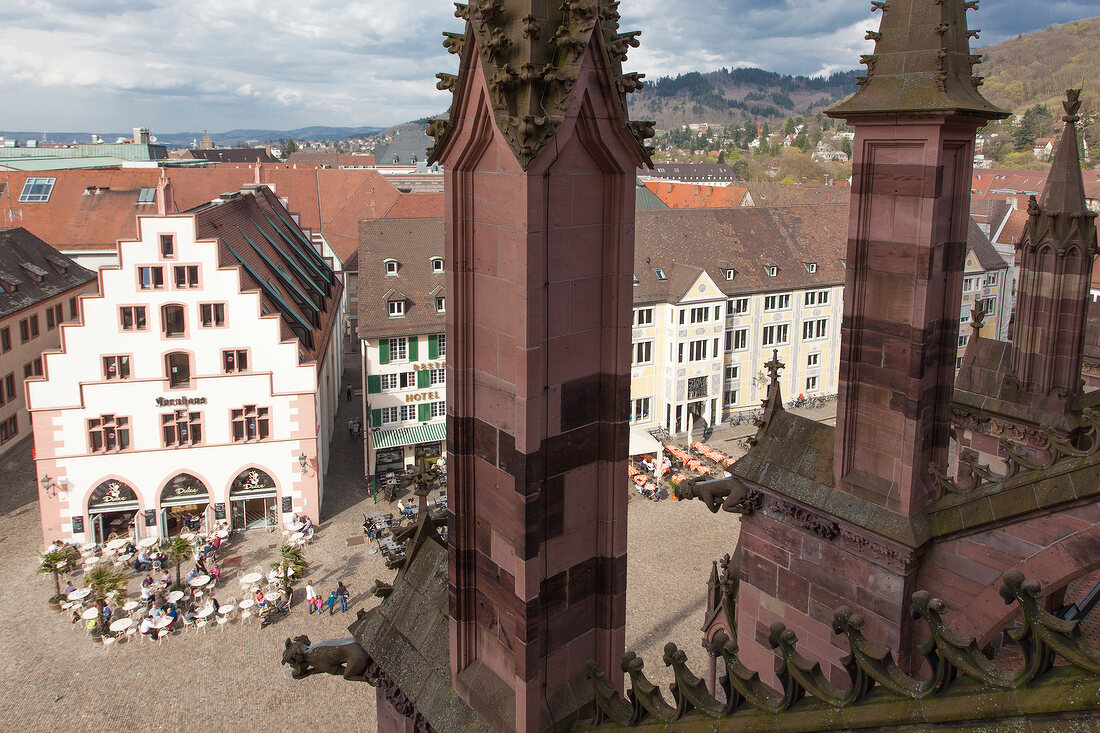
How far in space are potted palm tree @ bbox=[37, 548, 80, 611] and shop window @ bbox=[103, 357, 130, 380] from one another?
22.5 feet

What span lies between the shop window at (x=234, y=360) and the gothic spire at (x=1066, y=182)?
2933 cm

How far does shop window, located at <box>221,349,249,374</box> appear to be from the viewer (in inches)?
1388

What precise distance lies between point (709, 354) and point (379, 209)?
37.9 meters

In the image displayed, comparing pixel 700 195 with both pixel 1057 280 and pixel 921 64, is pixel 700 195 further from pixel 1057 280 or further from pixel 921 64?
pixel 921 64

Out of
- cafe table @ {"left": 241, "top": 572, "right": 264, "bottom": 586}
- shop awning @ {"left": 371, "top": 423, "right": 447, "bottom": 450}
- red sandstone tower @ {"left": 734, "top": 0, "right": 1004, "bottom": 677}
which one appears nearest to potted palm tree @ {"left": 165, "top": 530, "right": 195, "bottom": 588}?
cafe table @ {"left": 241, "top": 572, "right": 264, "bottom": 586}

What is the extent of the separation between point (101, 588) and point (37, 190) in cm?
5100

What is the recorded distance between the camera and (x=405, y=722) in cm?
845

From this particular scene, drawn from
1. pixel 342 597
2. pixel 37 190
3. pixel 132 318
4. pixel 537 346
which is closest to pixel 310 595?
pixel 342 597

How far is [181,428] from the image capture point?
3538cm

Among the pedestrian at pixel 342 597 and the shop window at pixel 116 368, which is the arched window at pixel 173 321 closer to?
the shop window at pixel 116 368

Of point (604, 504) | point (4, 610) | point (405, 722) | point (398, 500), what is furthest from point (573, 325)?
point (398, 500)

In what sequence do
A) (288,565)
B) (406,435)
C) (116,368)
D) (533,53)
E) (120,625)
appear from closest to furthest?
(533,53) → (120,625) → (288,565) → (116,368) → (406,435)

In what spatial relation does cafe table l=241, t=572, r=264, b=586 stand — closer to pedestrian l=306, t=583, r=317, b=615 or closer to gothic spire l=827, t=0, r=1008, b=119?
pedestrian l=306, t=583, r=317, b=615

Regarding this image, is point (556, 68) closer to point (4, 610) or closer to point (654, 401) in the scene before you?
point (4, 610)
